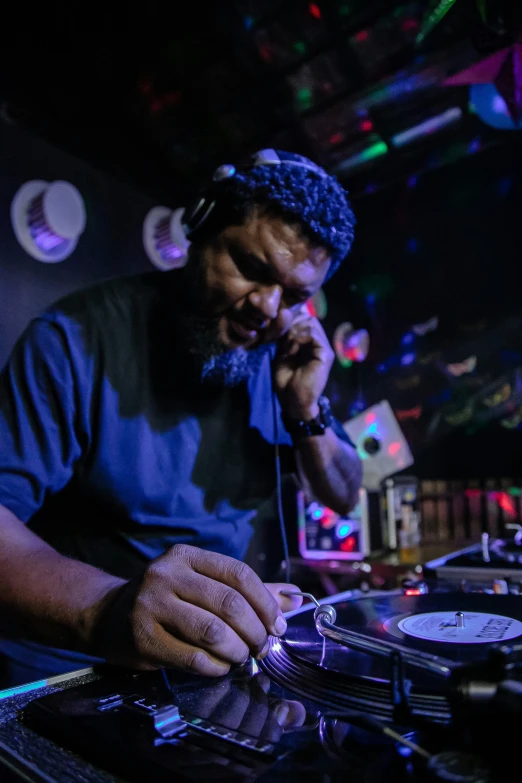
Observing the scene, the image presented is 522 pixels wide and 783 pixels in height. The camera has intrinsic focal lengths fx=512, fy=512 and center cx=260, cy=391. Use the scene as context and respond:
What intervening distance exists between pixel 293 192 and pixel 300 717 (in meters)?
0.99

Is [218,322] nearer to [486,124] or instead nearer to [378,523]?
[378,523]

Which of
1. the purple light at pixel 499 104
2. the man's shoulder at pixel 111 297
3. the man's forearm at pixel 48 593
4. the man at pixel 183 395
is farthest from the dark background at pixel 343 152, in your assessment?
the man's forearm at pixel 48 593

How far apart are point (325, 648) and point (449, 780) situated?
12.2 inches

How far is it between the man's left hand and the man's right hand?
0.73 metres

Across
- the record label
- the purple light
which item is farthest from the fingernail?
the purple light

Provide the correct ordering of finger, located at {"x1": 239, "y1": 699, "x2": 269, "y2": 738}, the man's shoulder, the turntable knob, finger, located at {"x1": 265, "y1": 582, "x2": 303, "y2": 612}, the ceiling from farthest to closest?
the ceiling < the man's shoulder < finger, located at {"x1": 265, "y1": 582, "x2": 303, "y2": 612} < finger, located at {"x1": 239, "y1": 699, "x2": 269, "y2": 738} < the turntable knob

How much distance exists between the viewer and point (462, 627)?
66 centimetres

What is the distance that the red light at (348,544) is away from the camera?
258 centimetres

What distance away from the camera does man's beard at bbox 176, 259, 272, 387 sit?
116 centimetres

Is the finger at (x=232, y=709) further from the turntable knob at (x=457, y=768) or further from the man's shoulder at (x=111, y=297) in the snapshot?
the man's shoulder at (x=111, y=297)

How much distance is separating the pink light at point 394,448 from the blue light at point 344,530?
670 mm

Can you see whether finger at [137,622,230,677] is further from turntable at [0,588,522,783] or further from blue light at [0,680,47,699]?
blue light at [0,680,47,699]

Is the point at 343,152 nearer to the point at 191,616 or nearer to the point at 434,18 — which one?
the point at 434,18

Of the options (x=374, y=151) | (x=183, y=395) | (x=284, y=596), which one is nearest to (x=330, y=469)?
(x=183, y=395)
